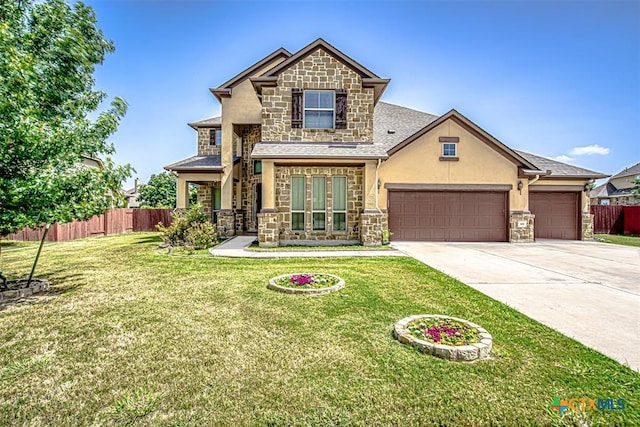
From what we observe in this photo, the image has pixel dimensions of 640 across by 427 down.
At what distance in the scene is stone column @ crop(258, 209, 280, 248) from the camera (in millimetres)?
11984

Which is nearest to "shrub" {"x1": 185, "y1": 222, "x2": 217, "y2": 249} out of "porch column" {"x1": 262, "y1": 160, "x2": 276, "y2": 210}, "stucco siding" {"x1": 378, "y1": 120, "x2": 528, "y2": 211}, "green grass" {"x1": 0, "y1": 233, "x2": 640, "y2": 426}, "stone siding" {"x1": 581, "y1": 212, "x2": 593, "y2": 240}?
"porch column" {"x1": 262, "y1": 160, "x2": 276, "y2": 210}

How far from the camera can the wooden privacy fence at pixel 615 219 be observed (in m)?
19.9

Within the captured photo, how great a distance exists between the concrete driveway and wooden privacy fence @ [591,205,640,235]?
11.4 meters

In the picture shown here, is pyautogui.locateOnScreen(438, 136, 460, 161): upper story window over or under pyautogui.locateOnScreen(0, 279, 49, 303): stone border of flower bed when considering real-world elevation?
over

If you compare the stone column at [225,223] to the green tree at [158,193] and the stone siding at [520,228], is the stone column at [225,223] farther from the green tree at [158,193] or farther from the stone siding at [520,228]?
the green tree at [158,193]

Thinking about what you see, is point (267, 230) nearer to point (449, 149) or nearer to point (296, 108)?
point (296, 108)

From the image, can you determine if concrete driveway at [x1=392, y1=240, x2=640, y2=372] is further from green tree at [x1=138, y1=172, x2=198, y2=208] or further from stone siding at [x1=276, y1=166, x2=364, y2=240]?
green tree at [x1=138, y1=172, x2=198, y2=208]

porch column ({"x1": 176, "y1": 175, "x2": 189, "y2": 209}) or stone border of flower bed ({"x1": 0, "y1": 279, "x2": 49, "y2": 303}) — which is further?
porch column ({"x1": 176, "y1": 175, "x2": 189, "y2": 209})

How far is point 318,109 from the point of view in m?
13.1

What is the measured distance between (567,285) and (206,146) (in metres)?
18.1

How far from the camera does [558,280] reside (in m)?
7.03

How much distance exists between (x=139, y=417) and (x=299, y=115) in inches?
473

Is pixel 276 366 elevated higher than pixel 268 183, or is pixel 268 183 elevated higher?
pixel 268 183

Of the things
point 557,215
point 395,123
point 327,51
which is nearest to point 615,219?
point 557,215
